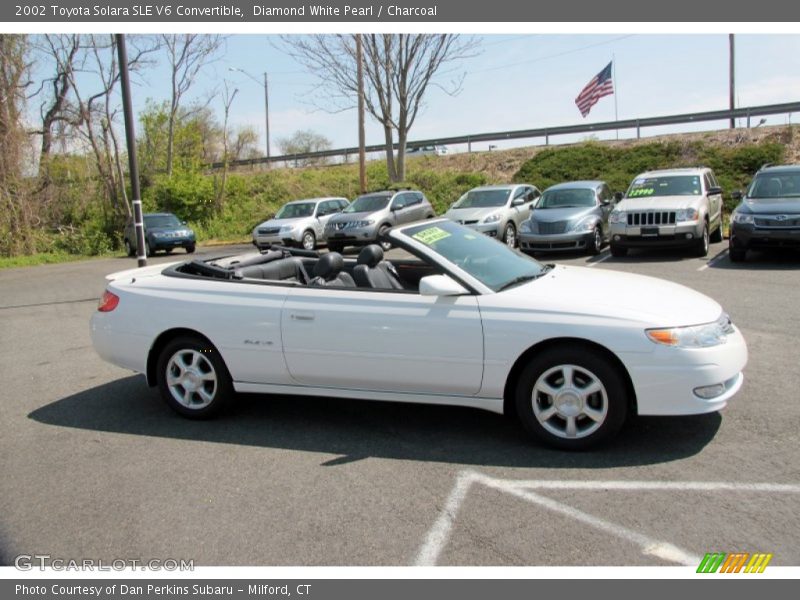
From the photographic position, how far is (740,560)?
10.2 feet

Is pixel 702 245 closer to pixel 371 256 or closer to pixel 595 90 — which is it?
pixel 371 256

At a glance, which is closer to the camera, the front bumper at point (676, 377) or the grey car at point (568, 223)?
the front bumper at point (676, 377)

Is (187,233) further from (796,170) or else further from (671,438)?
(671,438)

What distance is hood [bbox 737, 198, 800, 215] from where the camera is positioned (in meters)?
12.0

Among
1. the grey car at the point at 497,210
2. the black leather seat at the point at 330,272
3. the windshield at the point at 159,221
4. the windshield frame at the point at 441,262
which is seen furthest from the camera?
the windshield at the point at 159,221

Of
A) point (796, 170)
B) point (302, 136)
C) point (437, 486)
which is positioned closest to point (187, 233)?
point (796, 170)

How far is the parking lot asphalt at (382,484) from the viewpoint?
3369 mm

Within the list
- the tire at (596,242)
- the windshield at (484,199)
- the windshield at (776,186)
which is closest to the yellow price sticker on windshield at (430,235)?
the windshield at (776,186)

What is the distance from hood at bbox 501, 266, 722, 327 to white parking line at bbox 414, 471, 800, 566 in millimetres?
962

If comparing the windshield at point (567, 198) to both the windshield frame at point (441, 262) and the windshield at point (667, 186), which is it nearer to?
the windshield at point (667, 186)

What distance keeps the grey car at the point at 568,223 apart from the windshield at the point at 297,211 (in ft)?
28.7

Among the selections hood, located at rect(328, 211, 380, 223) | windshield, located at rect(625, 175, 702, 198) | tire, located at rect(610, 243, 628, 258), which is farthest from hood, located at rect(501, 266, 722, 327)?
hood, located at rect(328, 211, 380, 223)

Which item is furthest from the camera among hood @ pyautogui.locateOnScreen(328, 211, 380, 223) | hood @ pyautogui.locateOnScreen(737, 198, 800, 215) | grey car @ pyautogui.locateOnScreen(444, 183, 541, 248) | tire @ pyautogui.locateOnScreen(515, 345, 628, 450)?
hood @ pyautogui.locateOnScreen(328, 211, 380, 223)

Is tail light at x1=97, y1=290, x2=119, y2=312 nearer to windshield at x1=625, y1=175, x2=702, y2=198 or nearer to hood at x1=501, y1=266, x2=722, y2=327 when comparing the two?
hood at x1=501, y1=266, x2=722, y2=327
